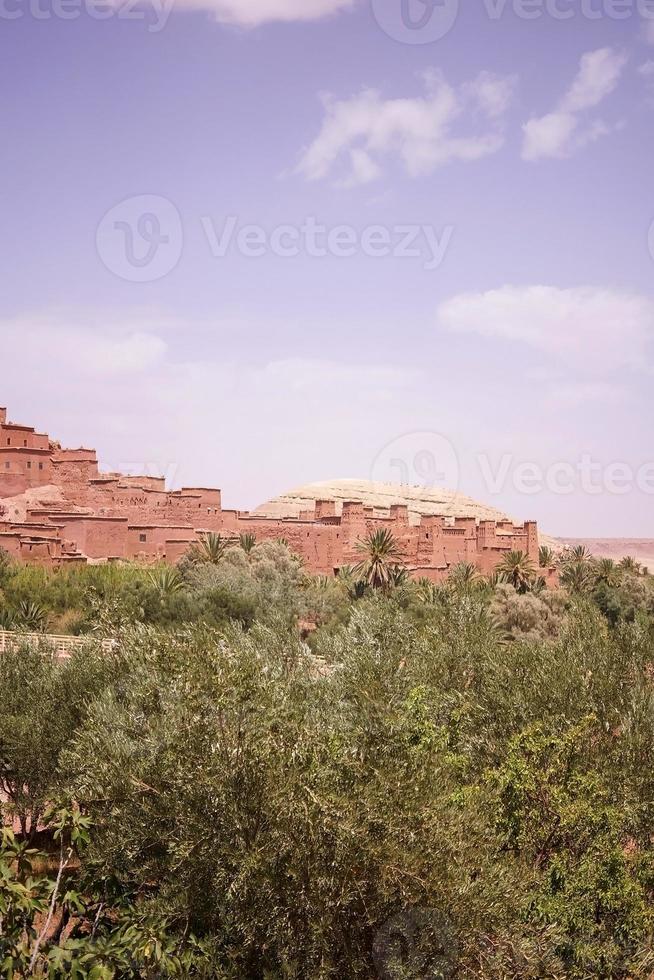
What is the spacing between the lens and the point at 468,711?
12.4 meters

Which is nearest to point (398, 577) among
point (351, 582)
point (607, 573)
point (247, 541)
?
point (351, 582)

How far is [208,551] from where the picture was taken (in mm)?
39000

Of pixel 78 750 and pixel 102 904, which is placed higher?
pixel 78 750

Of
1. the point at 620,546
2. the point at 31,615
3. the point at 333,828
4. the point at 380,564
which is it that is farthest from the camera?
the point at 620,546

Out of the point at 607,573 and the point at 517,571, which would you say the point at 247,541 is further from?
the point at 607,573

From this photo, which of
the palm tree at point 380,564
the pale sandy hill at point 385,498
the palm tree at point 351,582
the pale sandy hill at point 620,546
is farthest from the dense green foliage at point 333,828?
the pale sandy hill at point 620,546

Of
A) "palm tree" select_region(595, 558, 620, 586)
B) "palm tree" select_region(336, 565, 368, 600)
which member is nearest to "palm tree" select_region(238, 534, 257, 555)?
"palm tree" select_region(336, 565, 368, 600)

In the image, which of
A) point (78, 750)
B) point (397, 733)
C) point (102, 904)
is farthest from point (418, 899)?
point (78, 750)

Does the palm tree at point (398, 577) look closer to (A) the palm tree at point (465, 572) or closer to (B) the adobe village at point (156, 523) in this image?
(A) the palm tree at point (465, 572)

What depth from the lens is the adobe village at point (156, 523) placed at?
3897cm

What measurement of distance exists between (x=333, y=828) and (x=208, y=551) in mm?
32680

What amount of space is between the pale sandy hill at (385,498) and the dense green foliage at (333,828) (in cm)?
8732

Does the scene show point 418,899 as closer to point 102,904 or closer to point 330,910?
point 330,910

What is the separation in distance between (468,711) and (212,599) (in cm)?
1880
